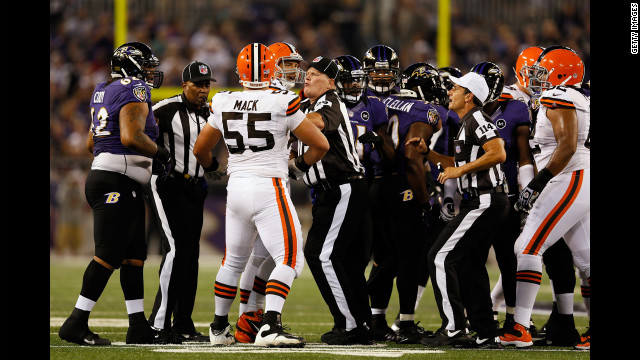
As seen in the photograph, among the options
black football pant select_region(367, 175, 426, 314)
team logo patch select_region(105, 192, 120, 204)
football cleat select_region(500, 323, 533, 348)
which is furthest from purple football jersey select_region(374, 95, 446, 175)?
team logo patch select_region(105, 192, 120, 204)

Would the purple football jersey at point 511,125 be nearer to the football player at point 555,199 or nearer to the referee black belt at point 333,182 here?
the football player at point 555,199

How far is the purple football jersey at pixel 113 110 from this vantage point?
5953 mm

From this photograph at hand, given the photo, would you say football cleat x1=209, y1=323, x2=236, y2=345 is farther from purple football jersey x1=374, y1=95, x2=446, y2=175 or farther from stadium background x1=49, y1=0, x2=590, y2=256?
stadium background x1=49, y1=0, x2=590, y2=256

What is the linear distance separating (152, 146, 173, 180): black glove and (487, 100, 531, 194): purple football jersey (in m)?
2.37

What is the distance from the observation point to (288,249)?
5.62m

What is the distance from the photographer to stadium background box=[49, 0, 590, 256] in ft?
51.9

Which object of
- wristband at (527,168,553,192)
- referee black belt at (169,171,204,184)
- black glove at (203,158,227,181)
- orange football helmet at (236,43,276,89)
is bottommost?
wristband at (527,168,553,192)

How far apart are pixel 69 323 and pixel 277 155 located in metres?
1.77

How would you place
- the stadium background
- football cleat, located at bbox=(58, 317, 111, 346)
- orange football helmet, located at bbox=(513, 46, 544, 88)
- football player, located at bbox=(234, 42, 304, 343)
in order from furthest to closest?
1. the stadium background
2. orange football helmet, located at bbox=(513, 46, 544, 88)
3. football player, located at bbox=(234, 42, 304, 343)
4. football cleat, located at bbox=(58, 317, 111, 346)
